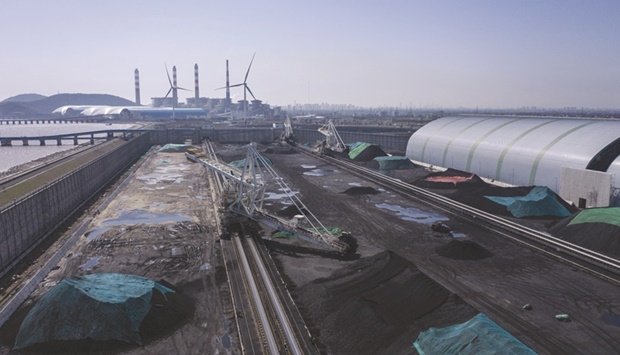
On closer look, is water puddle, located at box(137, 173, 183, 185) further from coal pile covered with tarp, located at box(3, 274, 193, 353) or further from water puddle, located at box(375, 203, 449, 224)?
coal pile covered with tarp, located at box(3, 274, 193, 353)

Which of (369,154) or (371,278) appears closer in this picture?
(371,278)

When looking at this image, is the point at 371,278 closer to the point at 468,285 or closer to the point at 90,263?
the point at 468,285

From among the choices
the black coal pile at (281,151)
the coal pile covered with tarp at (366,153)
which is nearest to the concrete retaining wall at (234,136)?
the black coal pile at (281,151)

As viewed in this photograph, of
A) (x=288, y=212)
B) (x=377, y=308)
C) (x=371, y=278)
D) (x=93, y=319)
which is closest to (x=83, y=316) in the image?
(x=93, y=319)

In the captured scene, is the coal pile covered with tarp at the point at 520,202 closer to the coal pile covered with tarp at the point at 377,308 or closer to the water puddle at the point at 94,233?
the coal pile covered with tarp at the point at 377,308

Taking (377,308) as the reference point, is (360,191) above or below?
above

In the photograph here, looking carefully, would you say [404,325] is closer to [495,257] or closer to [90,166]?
[495,257]

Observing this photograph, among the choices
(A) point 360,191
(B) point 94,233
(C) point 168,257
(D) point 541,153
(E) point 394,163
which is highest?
(D) point 541,153
